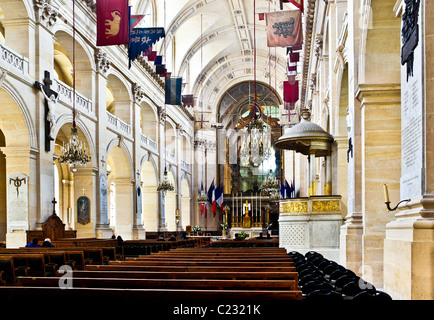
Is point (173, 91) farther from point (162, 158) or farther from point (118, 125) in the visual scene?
point (162, 158)

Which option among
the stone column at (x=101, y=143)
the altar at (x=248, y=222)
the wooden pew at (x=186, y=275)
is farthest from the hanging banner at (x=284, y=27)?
the altar at (x=248, y=222)

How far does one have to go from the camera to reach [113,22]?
14.8 m

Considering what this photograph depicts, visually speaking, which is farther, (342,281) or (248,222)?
(248,222)

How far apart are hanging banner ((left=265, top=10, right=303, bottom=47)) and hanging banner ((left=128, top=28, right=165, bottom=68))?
3.77 m

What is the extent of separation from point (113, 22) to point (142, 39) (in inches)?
111

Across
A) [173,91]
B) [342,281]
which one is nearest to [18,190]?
[173,91]

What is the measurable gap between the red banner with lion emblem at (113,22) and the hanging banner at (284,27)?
4.41 metres

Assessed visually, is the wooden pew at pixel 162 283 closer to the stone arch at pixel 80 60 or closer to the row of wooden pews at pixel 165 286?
the row of wooden pews at pixel 165 286

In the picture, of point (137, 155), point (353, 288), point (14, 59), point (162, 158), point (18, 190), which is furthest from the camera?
point (162, 158)

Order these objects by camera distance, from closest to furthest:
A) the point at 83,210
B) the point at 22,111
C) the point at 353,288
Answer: the point at 353,288
the point at 22,111
the point at 83,210

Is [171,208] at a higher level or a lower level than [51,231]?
lower

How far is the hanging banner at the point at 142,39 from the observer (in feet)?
57.1

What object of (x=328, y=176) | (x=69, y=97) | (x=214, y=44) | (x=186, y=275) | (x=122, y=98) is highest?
(x=214, y=44)

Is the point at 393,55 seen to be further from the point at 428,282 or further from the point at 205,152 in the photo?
the point at 205,152
